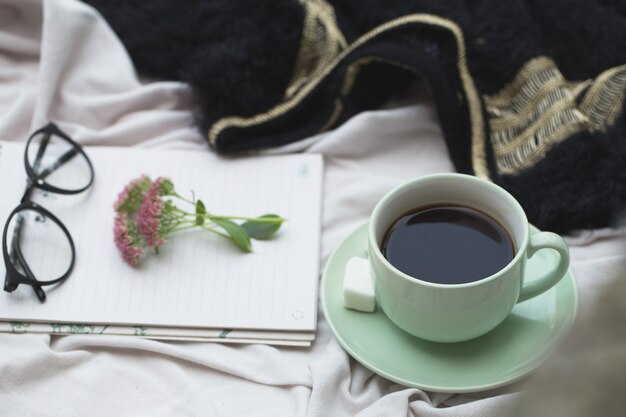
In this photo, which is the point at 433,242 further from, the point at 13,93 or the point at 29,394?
the point at 13,93

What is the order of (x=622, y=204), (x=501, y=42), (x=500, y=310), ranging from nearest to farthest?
(x=500, y=310) < (x=622, y=204) < (x=501, y=42)

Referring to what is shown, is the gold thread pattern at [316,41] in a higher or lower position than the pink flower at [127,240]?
higher

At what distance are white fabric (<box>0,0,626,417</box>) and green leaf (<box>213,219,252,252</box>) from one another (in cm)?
7

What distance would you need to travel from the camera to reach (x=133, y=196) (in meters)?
0.65

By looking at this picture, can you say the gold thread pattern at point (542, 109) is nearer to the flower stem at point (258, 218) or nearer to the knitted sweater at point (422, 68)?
the knitted sweater at point (422, 68)

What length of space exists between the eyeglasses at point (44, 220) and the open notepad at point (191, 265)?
11 millimetres

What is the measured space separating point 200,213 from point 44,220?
0.15 meters

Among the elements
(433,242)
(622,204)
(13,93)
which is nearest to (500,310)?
(433,242)

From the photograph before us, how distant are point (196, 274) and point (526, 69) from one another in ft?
1.22

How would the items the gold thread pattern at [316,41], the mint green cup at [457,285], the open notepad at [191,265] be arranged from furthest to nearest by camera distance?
the gold thread pattern at [316,41] < the open notepad at [191,265] < the mint green cup at [457,285]

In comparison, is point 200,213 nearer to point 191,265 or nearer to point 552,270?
point 191,265

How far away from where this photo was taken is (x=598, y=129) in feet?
2.20

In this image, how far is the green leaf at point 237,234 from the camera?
2.09ft

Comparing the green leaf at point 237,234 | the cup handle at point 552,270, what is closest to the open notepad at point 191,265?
the green leaf at point 237,234
